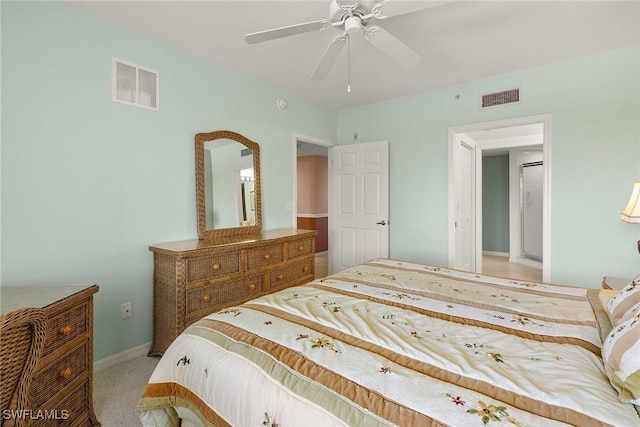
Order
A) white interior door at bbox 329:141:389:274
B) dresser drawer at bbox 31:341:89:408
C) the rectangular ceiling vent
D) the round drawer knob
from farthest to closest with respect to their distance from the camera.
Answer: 1. white interior door at bbox 329:141:389:274
2. the rectangular ceiling vent
3. the round drawer knob
4. dresser drawer at bbox 31:341:89:408

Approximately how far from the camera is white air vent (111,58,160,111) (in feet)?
7.54

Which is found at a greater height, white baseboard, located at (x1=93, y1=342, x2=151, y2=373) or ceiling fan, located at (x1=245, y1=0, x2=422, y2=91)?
ceiling fan, located at (x1=245, y1=0, x2=422, y2=91)

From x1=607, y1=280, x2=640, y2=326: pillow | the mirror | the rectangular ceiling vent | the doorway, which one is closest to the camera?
x1=607, y1=280, x2=640, y2=326: pillow

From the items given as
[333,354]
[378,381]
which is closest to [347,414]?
[378,381]

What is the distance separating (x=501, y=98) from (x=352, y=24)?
248 cm

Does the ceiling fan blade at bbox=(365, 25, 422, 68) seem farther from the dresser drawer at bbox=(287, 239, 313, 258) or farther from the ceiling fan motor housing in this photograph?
the dresser drawer at bbox=(287, 239, 313, 258)

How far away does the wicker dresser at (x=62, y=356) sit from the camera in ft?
4.31

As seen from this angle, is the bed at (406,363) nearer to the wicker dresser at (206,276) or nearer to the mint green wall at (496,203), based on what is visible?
the wicker dresser at (206,276)

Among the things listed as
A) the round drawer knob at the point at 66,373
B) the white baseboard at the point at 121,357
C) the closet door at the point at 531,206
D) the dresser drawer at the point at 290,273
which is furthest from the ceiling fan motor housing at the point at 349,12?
the closet door at the point at 531,206

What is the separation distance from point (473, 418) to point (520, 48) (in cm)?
313

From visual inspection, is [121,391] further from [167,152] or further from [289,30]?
[289,30]

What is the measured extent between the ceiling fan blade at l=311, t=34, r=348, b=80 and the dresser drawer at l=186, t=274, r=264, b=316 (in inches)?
69.4

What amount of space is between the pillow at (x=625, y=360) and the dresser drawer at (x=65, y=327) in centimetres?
202

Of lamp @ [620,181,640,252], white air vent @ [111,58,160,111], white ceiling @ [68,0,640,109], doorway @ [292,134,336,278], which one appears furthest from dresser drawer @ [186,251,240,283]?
doorway @ [292,134,336,278]
